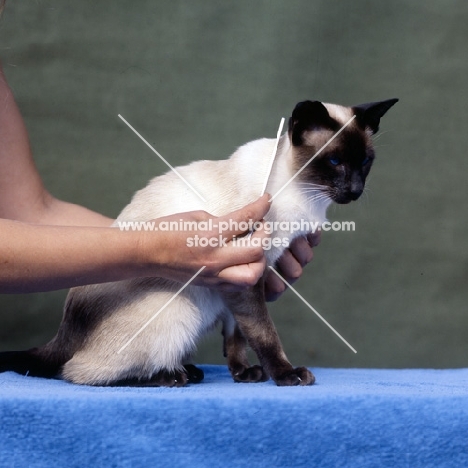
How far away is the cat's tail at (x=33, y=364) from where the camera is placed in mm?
1327

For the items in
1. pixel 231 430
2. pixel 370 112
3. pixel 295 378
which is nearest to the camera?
pixel 231 430

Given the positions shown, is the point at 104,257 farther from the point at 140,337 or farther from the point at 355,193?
the point at 355,193

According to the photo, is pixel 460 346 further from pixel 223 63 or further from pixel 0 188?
pixel 0 188

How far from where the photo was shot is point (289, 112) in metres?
2.28

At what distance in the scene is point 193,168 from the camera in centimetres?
146

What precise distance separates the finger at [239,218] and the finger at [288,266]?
26cm

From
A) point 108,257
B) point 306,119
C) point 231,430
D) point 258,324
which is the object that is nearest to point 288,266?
point 258,324

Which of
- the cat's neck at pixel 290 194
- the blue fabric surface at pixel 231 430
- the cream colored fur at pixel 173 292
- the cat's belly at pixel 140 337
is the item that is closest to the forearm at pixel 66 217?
the cream colored fur at pixel 173 292

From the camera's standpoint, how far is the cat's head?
1388mm

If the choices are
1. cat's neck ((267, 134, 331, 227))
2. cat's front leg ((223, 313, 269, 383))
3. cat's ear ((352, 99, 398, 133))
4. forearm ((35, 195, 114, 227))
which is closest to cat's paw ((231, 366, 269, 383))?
cat's front leg ((223, 313, 269, 383))

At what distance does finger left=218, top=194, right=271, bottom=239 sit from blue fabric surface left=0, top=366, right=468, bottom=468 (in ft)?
1.01

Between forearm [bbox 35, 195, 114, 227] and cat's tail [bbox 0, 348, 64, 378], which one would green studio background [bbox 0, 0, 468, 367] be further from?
cat's tail [bbox 0, 348, 64, 378]

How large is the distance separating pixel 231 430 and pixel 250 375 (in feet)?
1.47

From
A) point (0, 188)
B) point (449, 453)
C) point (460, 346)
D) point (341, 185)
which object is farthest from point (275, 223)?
point (460, 346)
